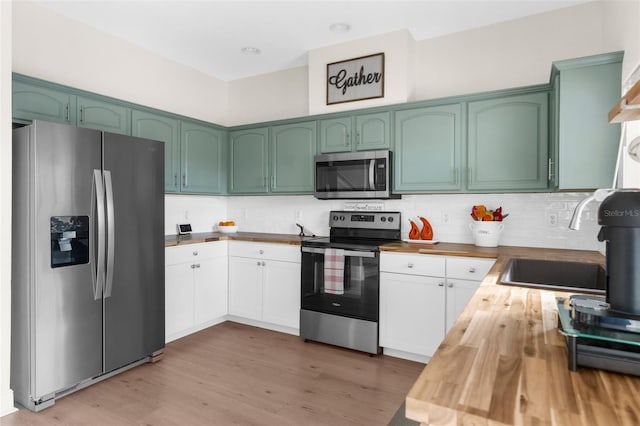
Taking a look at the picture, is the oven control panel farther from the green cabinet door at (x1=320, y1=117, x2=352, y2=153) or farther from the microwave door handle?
the green cabinet door at (x1=320, y1=117, x2=352, y2=153)

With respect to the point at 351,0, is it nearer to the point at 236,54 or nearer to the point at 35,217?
the point at 236,54

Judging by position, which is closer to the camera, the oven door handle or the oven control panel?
the oven door handle

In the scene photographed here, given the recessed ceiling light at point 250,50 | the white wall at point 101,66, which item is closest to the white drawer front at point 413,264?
the recessed ceiling light at point 250,50

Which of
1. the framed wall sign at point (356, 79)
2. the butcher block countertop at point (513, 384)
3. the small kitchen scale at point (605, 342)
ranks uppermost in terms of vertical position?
the framed wall sign at point (356, 79)

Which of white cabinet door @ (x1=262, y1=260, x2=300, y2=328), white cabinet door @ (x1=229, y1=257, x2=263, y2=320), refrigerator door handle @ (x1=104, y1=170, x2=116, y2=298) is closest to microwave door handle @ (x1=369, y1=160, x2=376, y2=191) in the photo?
white cabinet door @ (x1=262, y1=260, x2=300, y2=328)

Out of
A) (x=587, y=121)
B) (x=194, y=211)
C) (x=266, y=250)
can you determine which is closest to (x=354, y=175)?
(x=266, y=250)

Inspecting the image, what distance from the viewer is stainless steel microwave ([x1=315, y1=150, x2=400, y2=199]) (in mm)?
3312

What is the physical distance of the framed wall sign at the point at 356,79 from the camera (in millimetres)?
3459

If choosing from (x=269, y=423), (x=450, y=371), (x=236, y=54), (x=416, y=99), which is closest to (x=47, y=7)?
(x=236, y=54)

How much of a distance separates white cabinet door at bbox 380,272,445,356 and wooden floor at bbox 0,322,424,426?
0.18 meters

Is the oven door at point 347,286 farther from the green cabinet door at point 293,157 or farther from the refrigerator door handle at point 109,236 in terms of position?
the refrigerator door handle at point 109,236

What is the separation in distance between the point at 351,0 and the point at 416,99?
43.3 inches

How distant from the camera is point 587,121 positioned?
2.38m

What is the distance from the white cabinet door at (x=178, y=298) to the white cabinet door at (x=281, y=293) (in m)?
0.70
